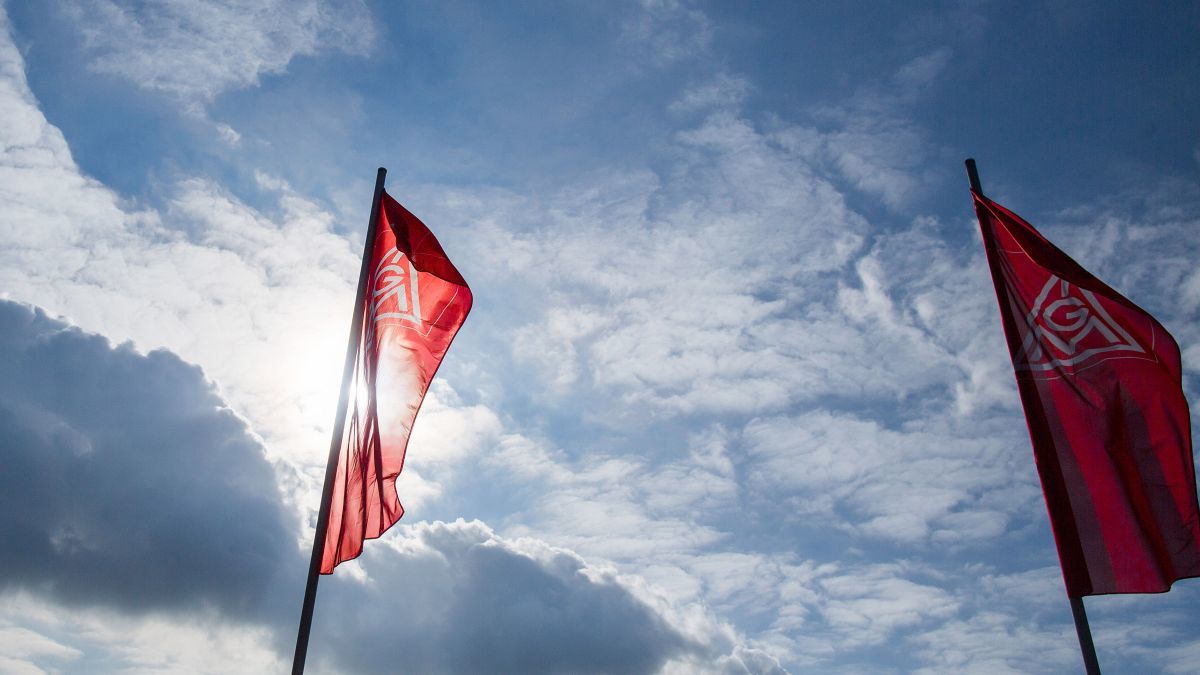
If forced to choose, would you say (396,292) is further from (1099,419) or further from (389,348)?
(1099,419)

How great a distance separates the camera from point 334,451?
58.5 ft

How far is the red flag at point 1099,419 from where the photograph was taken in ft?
51.9

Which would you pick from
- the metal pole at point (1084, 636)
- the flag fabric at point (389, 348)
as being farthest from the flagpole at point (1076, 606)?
the flag fabric at point (389, 348)

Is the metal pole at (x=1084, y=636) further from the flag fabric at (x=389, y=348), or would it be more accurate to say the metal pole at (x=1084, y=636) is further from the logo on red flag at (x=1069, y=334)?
the flag fabric at (x=389, y=348)

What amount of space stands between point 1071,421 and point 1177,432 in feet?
6.25

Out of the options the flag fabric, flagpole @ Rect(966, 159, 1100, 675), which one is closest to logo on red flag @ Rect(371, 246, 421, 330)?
the flag fabric

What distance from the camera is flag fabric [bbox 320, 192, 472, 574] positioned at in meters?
17.9

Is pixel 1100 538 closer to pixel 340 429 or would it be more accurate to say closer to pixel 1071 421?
pixel 1071 421

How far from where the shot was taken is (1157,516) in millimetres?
16078

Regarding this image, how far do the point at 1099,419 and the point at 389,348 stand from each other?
49.6ft

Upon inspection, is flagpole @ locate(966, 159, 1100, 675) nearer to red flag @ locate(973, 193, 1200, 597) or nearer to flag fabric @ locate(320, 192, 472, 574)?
red flag @ locate(973, 193, 1200, 597)

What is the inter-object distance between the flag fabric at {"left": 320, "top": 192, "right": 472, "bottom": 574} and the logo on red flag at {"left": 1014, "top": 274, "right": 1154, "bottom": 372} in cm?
1269

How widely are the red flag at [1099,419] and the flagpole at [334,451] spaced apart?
14.2 meters

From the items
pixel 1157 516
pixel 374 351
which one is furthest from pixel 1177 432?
pixel 374 351
